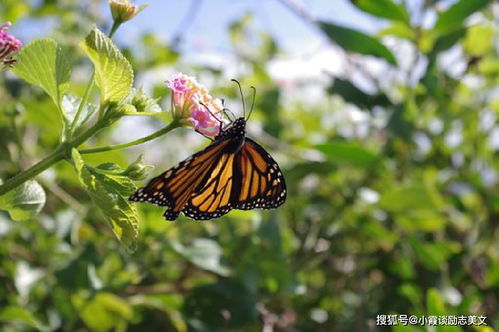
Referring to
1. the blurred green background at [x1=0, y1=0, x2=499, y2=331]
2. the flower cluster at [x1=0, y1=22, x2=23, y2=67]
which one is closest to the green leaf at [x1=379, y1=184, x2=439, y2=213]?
the blurred green background at [x1=0, y1=0, x2=499, y2=331]

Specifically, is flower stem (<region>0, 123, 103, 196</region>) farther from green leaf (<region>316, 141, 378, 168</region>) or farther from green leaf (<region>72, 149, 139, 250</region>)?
green leaf (<region>316, 141, 378, 168</region>)

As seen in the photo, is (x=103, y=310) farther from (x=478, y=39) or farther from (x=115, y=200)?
(x=478, y=39)

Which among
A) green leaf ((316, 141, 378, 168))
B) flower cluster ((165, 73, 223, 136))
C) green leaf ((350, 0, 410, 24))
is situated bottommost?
flower cluster ((165, 73, 223, 136))

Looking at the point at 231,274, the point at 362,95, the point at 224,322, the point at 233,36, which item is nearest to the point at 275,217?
the point at 231,274

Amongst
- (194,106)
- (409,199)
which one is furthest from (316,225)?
(194,106)

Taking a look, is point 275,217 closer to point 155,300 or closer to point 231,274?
point 231,274
